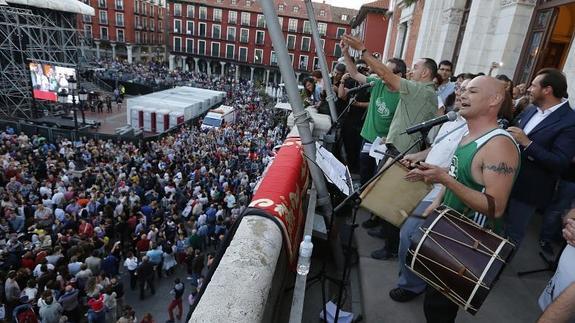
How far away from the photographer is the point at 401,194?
2604 millimetres

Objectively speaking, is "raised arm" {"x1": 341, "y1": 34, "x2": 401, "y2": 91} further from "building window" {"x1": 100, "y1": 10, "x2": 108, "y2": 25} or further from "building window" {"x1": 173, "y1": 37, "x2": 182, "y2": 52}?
"building window" {"x1": 173, "y1": 37, "x2": 182, "y2": 52}

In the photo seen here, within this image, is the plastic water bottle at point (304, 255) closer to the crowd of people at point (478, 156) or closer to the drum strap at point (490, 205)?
the crowd of people at point (478, 156)

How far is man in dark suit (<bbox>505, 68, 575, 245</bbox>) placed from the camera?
3.04 m

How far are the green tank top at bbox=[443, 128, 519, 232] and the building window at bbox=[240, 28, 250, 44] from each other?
206 feet

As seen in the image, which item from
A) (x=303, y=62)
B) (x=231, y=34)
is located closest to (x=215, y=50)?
(x=231, y=34)

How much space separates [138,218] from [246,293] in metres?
10.4

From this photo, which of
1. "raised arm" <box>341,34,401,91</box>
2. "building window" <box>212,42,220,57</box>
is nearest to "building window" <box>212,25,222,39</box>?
"building window" <box>212,42,220,57</box>

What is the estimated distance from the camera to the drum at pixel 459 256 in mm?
1898

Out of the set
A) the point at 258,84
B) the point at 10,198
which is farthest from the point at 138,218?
the point at 258,84

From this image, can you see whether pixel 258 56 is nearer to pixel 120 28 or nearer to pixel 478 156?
pixel 120 28

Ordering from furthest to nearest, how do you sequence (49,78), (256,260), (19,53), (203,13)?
(203,13)
(19,53)
(49,78)
(256,260)

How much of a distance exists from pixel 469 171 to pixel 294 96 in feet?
4.59

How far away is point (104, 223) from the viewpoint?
10.2 metres

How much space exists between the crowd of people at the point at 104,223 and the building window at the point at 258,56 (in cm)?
4557
